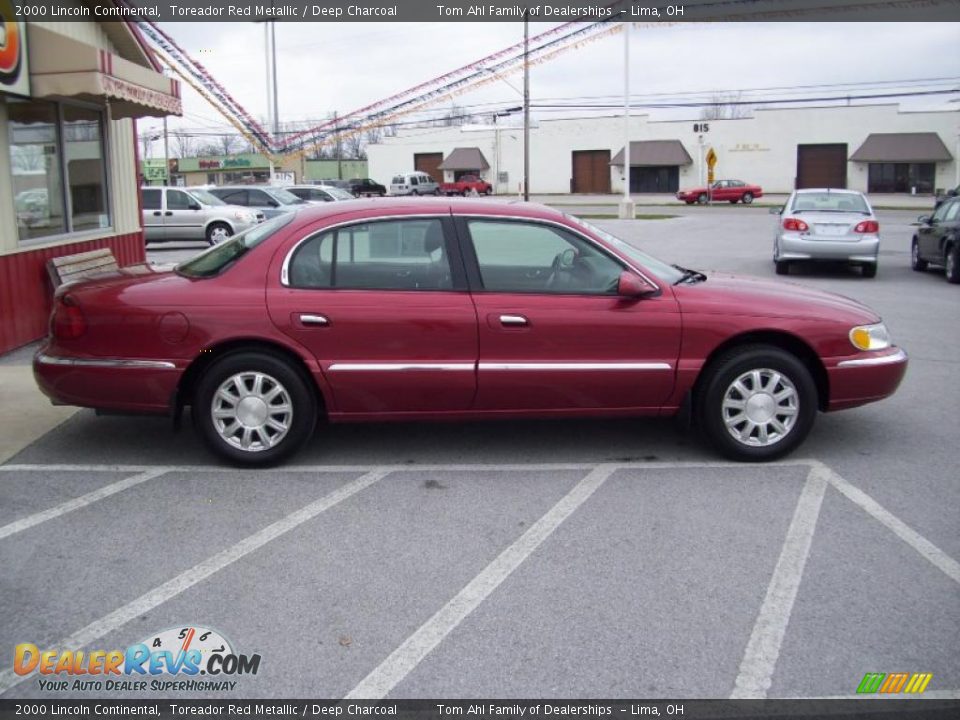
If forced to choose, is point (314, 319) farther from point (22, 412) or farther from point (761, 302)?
point (22, 412)

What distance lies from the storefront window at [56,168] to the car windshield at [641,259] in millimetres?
6311

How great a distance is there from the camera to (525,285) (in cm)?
574

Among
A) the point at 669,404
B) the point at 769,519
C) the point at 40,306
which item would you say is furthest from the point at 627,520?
the point at 40,306

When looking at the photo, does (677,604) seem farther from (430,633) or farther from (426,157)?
(426,157)

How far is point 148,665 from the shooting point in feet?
11.5

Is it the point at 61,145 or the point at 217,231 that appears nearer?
the point at 61,145

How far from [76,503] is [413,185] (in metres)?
55.9

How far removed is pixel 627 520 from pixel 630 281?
4.89ft

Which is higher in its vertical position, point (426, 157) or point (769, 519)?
point (426, 157)

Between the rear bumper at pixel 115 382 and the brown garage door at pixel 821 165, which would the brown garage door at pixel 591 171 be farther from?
the rear bumper at pixel 115 382

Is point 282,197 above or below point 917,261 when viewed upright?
above

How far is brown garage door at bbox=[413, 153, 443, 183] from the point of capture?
76.7 meters

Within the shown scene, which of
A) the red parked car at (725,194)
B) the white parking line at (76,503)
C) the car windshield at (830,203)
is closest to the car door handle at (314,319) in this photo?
the white parking line at (76,503)

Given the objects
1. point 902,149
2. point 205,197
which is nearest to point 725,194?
point 902,149
